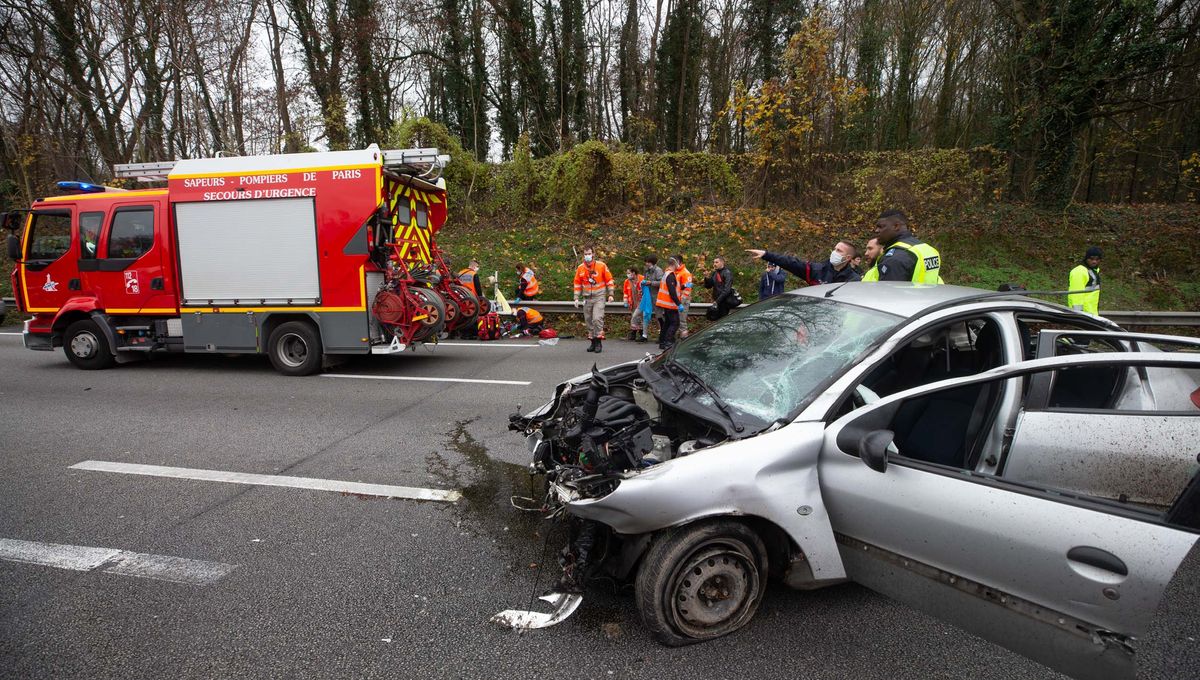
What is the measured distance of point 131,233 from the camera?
27.6 ft

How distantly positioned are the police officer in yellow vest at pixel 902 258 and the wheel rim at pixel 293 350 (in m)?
7.24

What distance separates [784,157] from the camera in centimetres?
1655

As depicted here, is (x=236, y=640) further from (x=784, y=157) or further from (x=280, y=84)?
(x=280, y=84)

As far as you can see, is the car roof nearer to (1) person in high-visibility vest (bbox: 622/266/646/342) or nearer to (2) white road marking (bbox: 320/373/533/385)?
(2) white road marking (bbox: 320/373/533/385)

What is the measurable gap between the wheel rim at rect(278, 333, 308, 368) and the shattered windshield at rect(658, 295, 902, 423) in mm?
6400

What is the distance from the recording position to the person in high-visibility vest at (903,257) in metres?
4.79

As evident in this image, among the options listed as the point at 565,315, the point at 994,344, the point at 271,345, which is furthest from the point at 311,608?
the point at 565,315

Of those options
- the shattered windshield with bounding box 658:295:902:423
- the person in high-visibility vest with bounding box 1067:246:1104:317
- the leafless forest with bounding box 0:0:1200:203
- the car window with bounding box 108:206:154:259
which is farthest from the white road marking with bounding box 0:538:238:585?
the leafless forest with bounding box 0:0:1200:203

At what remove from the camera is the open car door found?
1.95m

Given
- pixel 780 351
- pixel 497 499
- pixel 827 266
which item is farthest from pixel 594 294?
pixel 780 351

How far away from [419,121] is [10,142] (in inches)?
598

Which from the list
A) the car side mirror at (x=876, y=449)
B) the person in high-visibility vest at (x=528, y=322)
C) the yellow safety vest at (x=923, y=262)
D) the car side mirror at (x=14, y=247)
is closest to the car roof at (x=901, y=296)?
the car side mirror at (x=876, y=449)

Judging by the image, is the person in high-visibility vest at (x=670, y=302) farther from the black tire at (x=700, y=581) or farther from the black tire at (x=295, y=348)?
the black tire at (x=700, y=581)

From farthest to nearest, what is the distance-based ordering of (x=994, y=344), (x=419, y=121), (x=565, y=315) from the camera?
1. (x=419, y=121)
2. (x=565, y=315)
3. (x=994, y=344)
